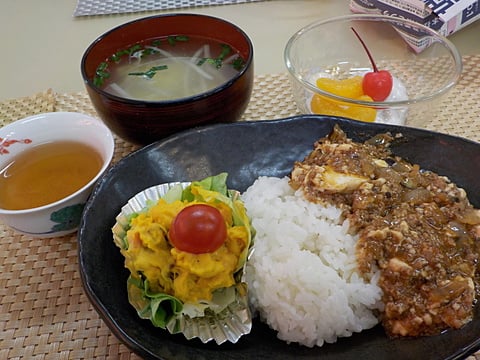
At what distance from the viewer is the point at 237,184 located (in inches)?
68.8

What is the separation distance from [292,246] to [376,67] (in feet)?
3.75

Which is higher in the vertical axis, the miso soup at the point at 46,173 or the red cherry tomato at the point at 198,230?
the red cherry tomato at the point at 198,230

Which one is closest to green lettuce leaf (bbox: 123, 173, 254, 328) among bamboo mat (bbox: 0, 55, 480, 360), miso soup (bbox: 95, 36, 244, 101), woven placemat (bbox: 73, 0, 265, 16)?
bamboo mat (bbox: 0, 55, 480, 360)

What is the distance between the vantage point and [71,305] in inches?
59.7

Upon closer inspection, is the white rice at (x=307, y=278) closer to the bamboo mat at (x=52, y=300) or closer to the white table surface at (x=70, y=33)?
the bamboo mat at (x=52, y=300)

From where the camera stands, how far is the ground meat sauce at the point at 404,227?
1276mm

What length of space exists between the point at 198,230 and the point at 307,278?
0.35 m

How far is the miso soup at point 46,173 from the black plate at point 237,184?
0.52 feet

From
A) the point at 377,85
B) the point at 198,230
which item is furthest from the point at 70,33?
the point at 198,230

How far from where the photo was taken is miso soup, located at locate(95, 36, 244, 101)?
194cm

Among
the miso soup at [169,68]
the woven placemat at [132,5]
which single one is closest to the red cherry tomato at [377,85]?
the miso soup at [169,68]

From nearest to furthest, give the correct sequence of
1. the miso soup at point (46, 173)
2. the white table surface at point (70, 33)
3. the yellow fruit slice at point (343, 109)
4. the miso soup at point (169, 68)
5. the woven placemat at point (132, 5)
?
the miso soup at point (46, 173), the yellow fruit slice at point (343, 109), the miso soup at point (169, 68), the white table surface at point (70, 33), the woven placemat at point (132, 5)

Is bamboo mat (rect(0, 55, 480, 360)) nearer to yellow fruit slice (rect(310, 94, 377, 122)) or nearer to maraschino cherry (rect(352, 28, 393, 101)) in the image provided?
maraschino cherry (rect(352, 28, 393, 101))

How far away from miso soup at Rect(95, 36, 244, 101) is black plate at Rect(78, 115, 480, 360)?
12.2 inches
